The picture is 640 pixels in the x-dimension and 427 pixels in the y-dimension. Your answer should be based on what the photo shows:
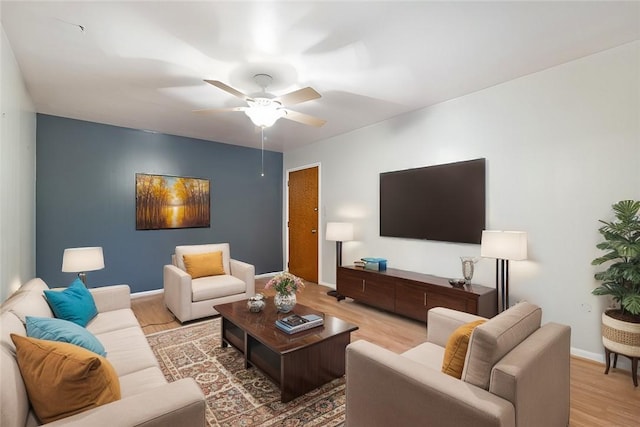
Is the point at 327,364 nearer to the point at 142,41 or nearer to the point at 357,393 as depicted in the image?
the point at 357,393

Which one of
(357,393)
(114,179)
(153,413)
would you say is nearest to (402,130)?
(357,393)

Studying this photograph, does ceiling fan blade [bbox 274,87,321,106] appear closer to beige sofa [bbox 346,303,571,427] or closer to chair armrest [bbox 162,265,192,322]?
beige sofa [bbox 346,303,571,427]

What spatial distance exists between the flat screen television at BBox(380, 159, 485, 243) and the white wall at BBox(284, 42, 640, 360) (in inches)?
4.4

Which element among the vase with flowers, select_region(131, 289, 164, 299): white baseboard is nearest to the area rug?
the vase with flowers

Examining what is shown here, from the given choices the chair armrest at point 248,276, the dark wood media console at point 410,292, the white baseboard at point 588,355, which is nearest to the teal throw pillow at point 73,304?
the chair armrest at point 248,276

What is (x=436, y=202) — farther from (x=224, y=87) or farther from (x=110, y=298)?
(x=110, y=298)

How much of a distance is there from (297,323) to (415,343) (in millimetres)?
1327

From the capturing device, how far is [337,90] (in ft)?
10.5

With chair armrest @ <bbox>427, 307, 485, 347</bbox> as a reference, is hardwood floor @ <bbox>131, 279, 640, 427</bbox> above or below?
below

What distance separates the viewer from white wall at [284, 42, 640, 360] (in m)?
2.46

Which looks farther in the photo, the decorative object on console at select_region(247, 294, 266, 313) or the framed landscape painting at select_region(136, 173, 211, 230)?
the framed landscape painting at select_region(136, 173, 211, 230)

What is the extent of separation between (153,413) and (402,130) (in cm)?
385

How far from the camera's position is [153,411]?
1.10 metres

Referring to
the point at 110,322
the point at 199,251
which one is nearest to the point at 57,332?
the point at 110,322
